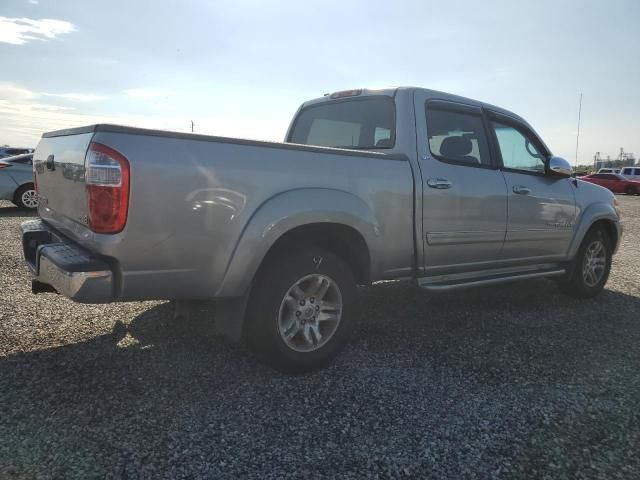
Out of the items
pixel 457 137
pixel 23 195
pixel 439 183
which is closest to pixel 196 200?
pixel 439 183

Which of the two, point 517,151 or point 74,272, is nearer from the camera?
point 74,272

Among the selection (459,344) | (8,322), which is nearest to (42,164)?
(8,322)

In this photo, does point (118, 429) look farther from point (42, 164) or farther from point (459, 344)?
point (459, 344)

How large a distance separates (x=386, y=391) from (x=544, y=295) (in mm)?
3451

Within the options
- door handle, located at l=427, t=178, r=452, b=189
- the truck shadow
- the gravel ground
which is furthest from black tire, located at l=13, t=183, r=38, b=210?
door handle, located at l=427, t=178, r=452, b=189

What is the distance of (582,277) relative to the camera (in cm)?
538

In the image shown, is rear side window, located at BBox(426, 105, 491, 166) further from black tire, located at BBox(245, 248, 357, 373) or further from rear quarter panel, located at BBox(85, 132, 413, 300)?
black tire, located at BBox(245, 248, 357, 373)

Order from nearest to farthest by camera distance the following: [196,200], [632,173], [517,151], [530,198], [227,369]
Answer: [196,200], [227,369], [530,198], [517,151], [632,173]

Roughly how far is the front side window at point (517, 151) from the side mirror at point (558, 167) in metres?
0.11

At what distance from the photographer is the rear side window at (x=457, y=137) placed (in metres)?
3.95

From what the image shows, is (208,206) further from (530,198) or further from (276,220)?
(530,198)

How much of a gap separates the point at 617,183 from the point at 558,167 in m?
28.5

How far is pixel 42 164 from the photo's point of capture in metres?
3.35

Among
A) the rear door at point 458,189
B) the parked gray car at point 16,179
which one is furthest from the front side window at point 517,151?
the parked gray car at point 16,179
